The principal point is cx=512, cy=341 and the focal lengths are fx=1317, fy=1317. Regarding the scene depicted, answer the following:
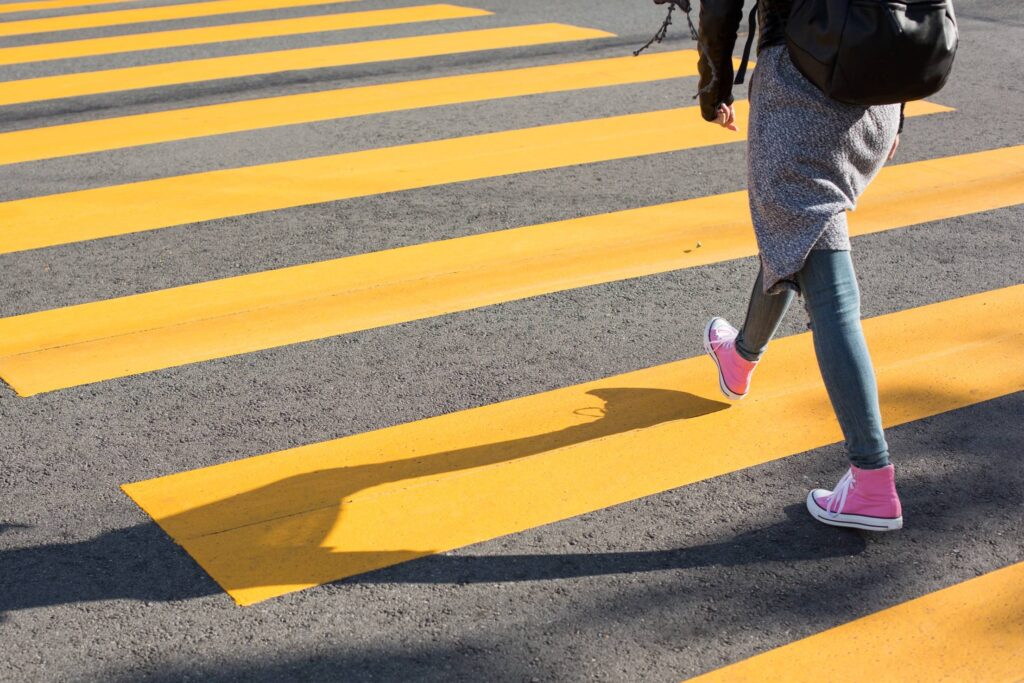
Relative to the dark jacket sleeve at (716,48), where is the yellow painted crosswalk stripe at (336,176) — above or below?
below

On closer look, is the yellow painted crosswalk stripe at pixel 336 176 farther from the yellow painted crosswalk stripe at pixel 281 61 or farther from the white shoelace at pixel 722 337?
the white shoelace at pixel 722 337

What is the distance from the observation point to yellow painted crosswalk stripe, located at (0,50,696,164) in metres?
6.82

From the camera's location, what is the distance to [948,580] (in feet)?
9.90

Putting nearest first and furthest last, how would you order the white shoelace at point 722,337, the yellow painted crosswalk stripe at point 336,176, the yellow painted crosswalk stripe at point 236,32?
the white shoelace at point 722,337, the yellow painted crosswalk stripe at point 336,176, the yellow painted crosswalk stripe at point 236,32

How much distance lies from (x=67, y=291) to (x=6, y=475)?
1.51 m

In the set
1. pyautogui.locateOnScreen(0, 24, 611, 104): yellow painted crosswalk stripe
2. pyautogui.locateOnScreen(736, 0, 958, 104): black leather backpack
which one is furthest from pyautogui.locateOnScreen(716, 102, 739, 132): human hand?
pyautogui.locateOnScreen(0, 24, 611, 104): yellow painted crosswalk stripe

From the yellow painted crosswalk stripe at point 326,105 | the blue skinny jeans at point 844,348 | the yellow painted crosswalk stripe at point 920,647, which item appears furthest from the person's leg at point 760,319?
the yellow painted crosswalk stripe at point 326,105

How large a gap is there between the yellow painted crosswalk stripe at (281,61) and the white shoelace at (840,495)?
6.01m

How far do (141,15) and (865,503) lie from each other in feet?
29.6

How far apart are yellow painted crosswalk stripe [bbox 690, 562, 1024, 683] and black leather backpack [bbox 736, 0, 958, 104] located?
43.9 inches

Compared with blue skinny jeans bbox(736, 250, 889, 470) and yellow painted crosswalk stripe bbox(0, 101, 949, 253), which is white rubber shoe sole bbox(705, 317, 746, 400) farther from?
yellow painted crosswalk stripe bbox(0, 101, 949, 253)

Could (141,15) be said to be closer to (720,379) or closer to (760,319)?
(720,379)

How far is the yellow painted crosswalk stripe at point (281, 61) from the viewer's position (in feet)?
26.5

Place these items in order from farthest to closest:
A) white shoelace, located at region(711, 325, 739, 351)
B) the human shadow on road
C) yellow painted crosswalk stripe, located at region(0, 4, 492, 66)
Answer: yellow painted crosswalk stripe, located at region(0, 4, 492, 66) < white shoelace, located at region(711, 325, 739, 351) < the human shadow on road
